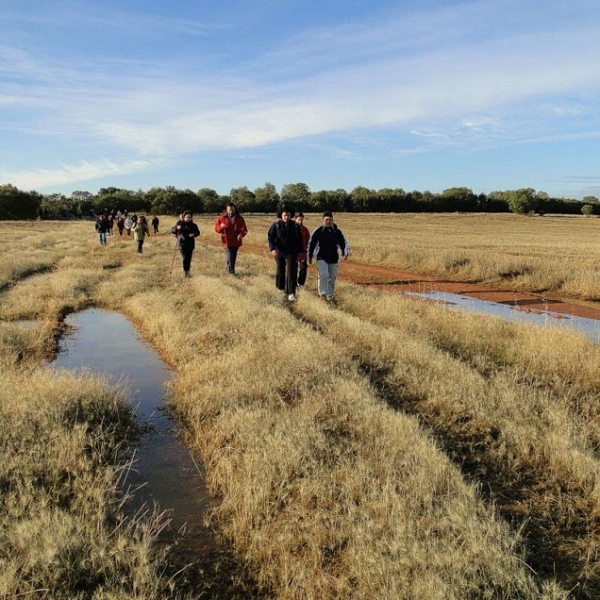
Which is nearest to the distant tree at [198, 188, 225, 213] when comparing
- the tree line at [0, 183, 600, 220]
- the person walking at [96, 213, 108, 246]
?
the tree line at [0, 183, 600, 220]

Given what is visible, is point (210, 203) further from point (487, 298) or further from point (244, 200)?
point (487, 298)

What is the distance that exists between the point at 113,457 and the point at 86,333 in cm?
627

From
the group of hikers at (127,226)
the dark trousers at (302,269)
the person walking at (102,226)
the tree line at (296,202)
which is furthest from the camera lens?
the tree line at (296,202)

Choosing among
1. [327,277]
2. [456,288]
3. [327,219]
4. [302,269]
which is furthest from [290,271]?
[456,288]

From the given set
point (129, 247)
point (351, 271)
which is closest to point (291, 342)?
point (351, 271)

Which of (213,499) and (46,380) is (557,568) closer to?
(213,499)

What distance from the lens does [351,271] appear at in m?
20.5

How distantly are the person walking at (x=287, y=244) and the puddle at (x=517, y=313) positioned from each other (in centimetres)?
387

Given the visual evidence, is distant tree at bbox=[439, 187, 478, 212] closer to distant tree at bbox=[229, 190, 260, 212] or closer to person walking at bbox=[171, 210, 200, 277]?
distant tree at bbox=[229, 190, 260, 212]

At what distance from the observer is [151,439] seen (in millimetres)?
5730

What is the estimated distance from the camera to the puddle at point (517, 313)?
11.1 metres

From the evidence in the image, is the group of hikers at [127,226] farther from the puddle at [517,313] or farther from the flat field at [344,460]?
the flat field at [344,460]

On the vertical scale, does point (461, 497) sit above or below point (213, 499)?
above

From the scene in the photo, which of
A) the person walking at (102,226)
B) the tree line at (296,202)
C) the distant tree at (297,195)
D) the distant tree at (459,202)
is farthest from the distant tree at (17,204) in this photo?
the distant tree at (459,202)
